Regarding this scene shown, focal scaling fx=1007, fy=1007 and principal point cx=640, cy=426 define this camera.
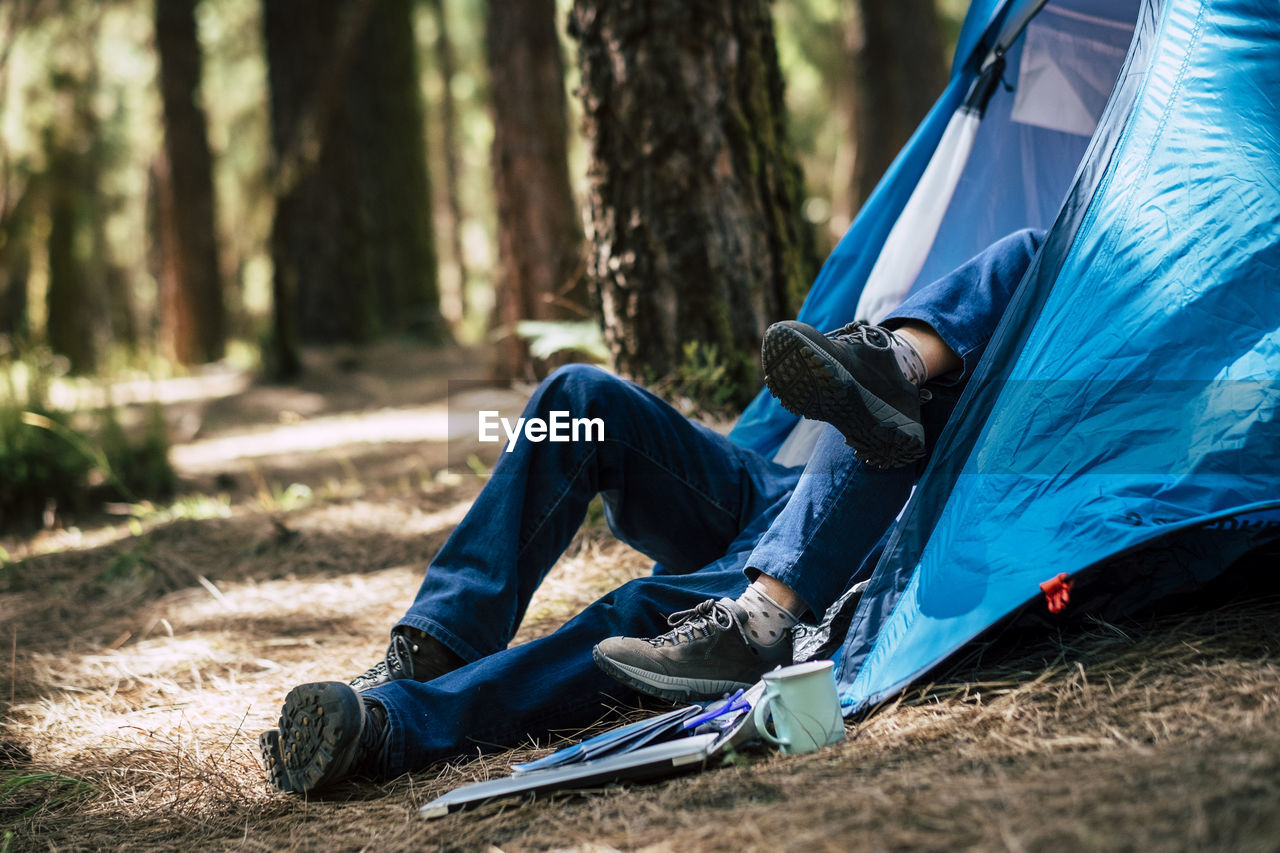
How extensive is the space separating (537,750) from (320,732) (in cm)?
38

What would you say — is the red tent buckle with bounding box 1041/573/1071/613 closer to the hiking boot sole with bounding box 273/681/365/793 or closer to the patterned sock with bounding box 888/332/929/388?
the patterned sock with bounding box 888/332/929/388

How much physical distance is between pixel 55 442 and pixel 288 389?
238cm

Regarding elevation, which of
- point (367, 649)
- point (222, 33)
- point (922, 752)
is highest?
point (222, 33)

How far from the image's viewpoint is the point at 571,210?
5.05m

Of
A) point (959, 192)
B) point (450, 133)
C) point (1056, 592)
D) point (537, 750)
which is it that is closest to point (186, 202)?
point (450, 133)

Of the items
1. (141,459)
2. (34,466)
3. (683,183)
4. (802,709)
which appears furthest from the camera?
(141,459)

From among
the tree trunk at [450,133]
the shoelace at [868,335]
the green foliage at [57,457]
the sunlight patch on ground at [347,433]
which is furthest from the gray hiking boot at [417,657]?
the tree trunk at [450,133]

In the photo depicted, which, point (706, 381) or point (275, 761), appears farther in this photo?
point (706, 381)

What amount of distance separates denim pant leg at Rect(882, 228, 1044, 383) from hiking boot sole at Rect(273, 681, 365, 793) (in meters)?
1.16

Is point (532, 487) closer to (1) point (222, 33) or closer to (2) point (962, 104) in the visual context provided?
(2) point (962, 104)

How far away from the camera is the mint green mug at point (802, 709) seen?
1.55 meters

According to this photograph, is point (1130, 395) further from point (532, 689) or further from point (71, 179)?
point (71, 179)

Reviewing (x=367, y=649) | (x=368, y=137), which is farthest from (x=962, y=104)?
(x=368, y=137)

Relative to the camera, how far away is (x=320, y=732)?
5.42ft
